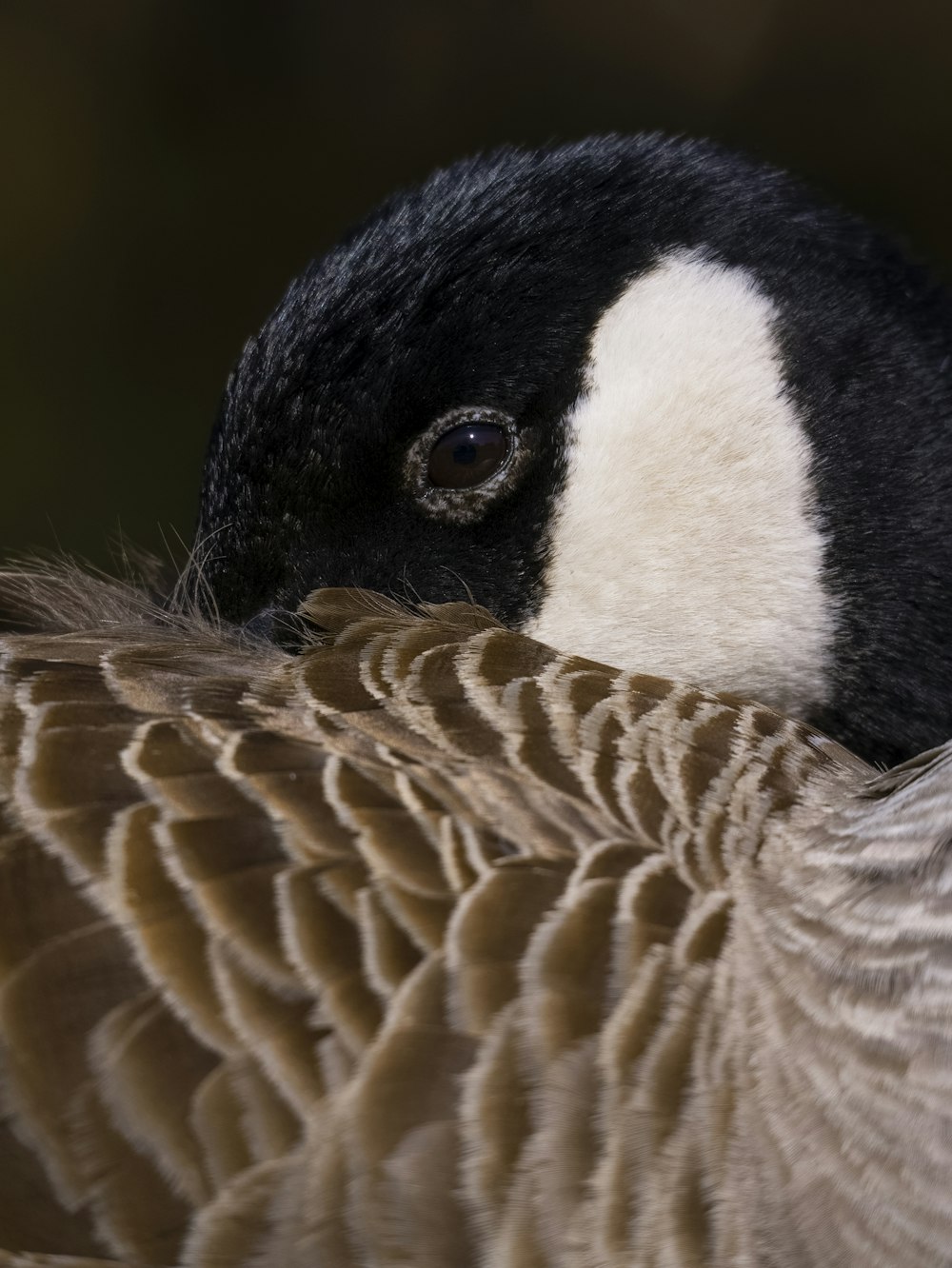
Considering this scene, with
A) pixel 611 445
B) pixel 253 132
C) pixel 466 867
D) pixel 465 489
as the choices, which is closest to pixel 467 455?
pixel 465 489

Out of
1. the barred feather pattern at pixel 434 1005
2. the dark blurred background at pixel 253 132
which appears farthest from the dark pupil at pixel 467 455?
the dark blurred background at pixel 253 132

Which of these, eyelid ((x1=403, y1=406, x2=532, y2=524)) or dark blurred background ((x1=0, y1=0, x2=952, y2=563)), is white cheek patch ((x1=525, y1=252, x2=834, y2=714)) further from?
dark blurred background ((x1=0, y1=0, x2=952, y2=563))

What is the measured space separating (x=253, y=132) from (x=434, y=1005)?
10.6 ft

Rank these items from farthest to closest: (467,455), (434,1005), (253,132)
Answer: (253,132), (467,455), (434,1005)

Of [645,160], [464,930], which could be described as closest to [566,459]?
[645,160]

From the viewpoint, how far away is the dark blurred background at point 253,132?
136 inches

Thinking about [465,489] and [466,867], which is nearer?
[466,867]

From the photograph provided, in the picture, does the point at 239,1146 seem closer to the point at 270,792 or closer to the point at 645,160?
the point at 270,792

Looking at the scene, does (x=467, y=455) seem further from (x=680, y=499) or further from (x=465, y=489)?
(x=680, y=499)

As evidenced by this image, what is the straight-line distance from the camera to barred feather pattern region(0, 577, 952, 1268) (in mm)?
729

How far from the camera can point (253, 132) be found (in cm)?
356

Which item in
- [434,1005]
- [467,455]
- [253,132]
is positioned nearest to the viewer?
[434,1005]

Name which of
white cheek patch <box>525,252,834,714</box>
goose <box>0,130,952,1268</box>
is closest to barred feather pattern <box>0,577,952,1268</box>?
goose <box>0,130,952,1268</box>

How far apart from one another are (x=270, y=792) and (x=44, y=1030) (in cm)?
19
